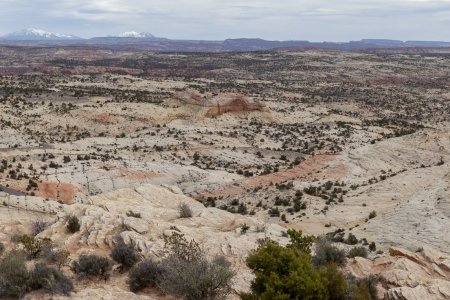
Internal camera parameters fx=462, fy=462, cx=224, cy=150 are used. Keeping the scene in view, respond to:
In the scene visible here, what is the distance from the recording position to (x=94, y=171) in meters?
36.2

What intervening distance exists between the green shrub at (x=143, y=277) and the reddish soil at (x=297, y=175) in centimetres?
1975

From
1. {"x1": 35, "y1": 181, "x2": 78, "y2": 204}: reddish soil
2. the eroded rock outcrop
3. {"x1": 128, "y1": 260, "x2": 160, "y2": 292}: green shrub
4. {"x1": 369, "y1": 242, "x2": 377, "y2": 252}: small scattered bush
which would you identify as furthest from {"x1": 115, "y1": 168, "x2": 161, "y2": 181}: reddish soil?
{"x1": 128, "y1": 260, "x2": 160, "y2": 292}: green shrub

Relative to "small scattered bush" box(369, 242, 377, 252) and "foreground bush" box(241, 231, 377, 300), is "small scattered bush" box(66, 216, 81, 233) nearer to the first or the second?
"foreground bush" box(241, 231, 377, 300)

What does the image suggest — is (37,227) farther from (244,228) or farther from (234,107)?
(234,107)

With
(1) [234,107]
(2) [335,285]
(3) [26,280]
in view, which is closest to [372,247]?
(2) [335,285]

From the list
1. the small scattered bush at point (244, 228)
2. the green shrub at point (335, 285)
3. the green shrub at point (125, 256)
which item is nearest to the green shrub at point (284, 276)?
the green shrub at point (335, 285)

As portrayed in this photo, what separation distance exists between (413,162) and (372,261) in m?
32.5

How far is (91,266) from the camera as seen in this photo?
42.4 ft

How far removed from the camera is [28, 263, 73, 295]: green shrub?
1159cm

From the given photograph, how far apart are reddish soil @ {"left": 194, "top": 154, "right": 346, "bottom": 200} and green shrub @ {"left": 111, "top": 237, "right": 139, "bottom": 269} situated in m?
18.5

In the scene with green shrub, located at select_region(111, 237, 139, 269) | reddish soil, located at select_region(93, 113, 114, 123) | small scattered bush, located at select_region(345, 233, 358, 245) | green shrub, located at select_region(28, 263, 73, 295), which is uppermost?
green shrub, located at select_region(28, 263, 73, 295)

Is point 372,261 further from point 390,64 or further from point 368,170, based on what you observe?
point 390,64

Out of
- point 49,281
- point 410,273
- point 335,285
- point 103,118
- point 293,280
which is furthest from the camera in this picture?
point 103,118

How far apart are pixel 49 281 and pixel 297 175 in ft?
95.2
